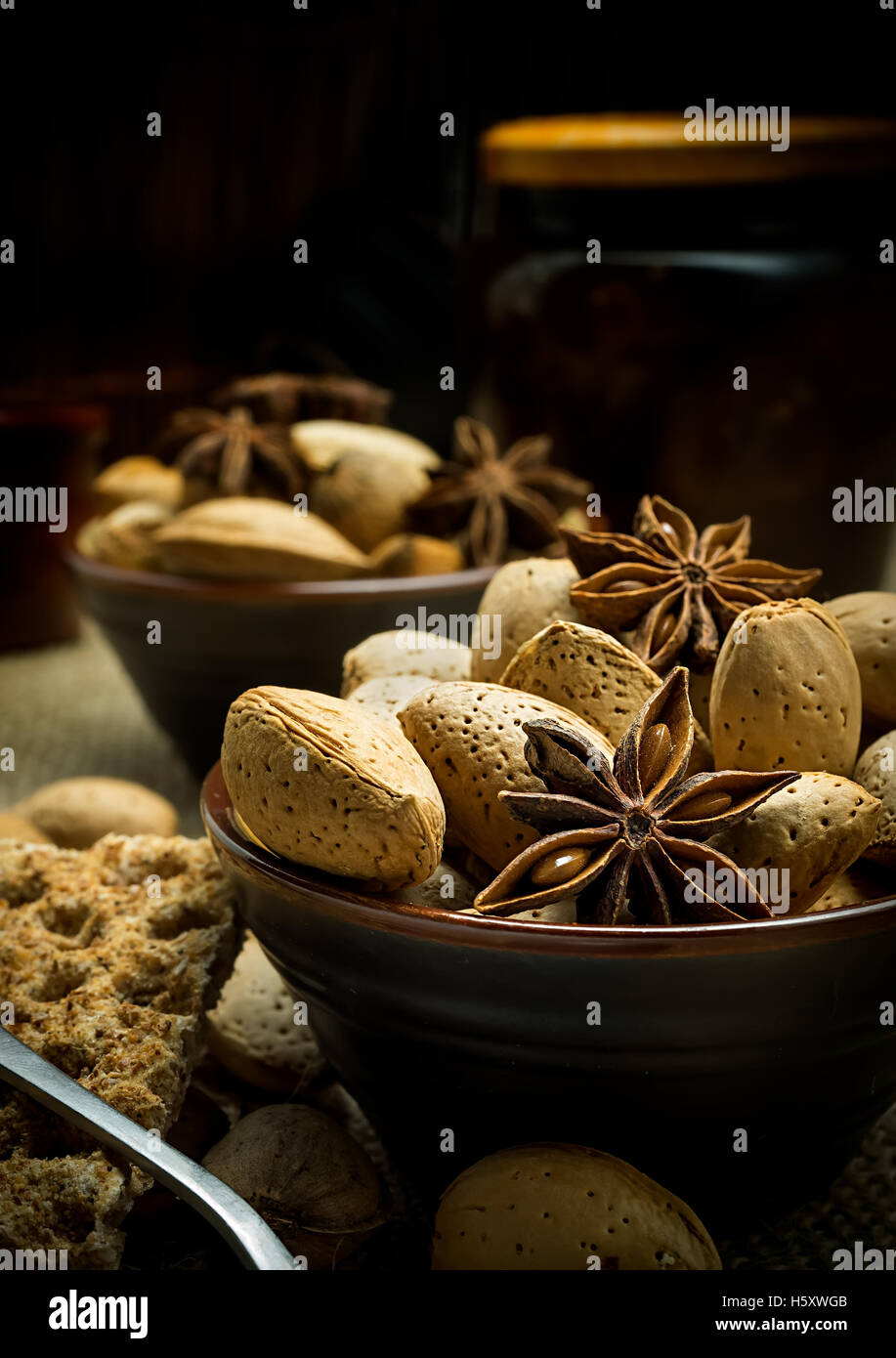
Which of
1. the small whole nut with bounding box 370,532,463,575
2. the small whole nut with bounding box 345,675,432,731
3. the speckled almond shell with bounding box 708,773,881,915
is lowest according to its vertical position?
the speckled almond shell with bounding box 708,773,881,915

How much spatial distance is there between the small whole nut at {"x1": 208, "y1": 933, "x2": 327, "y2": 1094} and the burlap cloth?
0.05 m

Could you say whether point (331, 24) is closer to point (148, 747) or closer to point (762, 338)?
point (762, 338)

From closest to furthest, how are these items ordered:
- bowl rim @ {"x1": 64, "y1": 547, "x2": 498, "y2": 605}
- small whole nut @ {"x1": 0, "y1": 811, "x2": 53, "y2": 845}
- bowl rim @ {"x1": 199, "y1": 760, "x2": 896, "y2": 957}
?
1. bowl rim @ {"x1": 199, "y1": 760, "x2": 896, "y2": 957}
2. small whole nut @ {"x1": 0, "y1": 811, "x2": 53, "y2": 845}
3. bowl rim @ {"x1": 64, "y1": 547, "x2": 498, "y2": 605}

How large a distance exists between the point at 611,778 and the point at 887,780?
0.16 meters

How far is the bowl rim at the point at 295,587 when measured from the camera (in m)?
1.24

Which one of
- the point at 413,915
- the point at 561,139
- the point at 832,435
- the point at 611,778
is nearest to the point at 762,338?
the point at 832,435

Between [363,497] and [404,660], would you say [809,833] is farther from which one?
[363,497]

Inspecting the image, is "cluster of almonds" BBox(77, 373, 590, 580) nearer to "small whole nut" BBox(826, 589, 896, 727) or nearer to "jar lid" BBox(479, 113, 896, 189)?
"jar lid" BBox(479, 113, 896, 189)

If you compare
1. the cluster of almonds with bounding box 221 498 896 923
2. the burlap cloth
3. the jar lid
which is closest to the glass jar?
the jar lid

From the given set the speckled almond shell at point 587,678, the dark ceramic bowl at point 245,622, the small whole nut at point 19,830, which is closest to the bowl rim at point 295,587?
the dark ceramic bowl at point 245,622

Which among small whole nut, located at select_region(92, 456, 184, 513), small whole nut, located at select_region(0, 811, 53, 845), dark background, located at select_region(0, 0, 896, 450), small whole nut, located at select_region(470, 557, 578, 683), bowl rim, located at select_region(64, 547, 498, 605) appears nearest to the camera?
small whole nut, located at select_region(470, 557, 578, 683)

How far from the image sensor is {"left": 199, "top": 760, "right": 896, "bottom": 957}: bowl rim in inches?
23.5

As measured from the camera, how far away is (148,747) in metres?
1.56

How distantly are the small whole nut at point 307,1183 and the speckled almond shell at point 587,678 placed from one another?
0.28 meters
